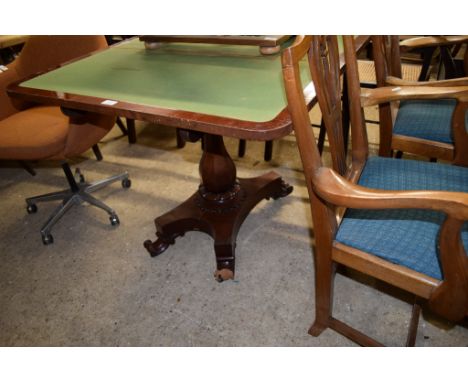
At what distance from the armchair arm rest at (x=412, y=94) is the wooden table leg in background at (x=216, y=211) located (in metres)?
0.63

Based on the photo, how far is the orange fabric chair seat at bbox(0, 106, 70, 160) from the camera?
152 centimetres

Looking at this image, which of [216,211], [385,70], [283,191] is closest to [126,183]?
[216,211]

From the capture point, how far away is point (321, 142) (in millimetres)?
2102

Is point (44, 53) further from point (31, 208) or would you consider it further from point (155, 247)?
point (155, 247)

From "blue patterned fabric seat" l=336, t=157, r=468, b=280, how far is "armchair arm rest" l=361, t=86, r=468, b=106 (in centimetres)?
22

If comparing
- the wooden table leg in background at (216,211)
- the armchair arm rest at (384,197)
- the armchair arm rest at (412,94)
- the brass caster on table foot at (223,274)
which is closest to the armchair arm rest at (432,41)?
the armchair arm rest at (412,94)

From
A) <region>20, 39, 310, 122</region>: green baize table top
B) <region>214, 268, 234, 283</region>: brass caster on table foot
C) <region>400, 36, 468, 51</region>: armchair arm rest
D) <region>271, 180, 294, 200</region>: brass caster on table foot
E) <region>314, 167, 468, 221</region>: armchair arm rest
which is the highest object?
<region>20, 39, 310, 122</region>: green baize table top

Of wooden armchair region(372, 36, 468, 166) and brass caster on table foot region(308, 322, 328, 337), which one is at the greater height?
wooden armchair region(372, 36, 468, 166)

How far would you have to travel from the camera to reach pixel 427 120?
1385mm

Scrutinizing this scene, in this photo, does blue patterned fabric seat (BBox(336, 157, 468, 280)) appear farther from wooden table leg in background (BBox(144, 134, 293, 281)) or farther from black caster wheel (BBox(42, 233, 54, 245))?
black caster wheel (BBox(42, 233, 54, 245))

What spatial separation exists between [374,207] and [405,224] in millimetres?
226

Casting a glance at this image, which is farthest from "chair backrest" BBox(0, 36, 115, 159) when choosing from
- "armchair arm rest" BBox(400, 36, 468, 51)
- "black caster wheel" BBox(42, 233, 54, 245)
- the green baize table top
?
"armchair arm rest" BBox(400, 36, 468, 51)

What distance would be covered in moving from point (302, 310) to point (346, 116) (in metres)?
1.01

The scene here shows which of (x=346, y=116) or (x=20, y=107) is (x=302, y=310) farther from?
(x=20, y=107)
